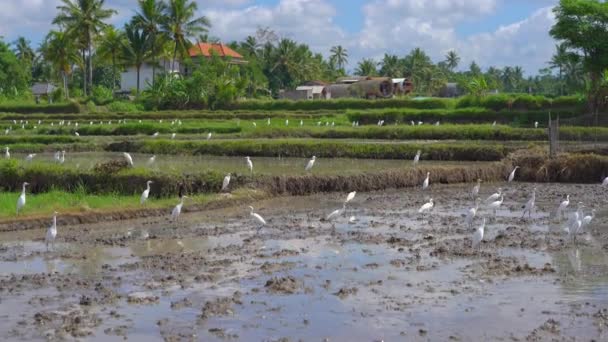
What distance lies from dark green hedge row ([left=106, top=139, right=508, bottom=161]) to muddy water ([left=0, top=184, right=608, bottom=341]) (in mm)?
10638

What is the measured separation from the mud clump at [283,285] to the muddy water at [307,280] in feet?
0.09

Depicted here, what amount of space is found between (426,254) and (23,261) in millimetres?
6368

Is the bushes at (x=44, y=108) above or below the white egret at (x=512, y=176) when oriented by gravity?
above

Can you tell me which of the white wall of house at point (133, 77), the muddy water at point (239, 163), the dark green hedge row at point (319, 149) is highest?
the white wall of house at point (133, 77)

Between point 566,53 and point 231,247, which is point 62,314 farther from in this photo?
point 566,53

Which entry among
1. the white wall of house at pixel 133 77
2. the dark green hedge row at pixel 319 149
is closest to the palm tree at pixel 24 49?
the white wall of house at pixel 133 77

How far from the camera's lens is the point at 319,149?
2966 centimetres

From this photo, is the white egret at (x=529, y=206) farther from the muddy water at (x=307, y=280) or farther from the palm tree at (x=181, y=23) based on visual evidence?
the palm tree at (x=181, y=23)

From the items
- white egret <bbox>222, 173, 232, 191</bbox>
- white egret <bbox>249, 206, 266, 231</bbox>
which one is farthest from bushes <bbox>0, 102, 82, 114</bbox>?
white egret <bbox>249, 206, 266, 231</bbox>

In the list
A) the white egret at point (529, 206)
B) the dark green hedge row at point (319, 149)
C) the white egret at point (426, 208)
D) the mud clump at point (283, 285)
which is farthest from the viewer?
the dark green hedge row at point (319, 149)

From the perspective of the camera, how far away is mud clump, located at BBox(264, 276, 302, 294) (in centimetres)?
1044

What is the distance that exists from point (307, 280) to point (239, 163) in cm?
1596

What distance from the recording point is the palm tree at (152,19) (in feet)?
190

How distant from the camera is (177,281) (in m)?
11.0
